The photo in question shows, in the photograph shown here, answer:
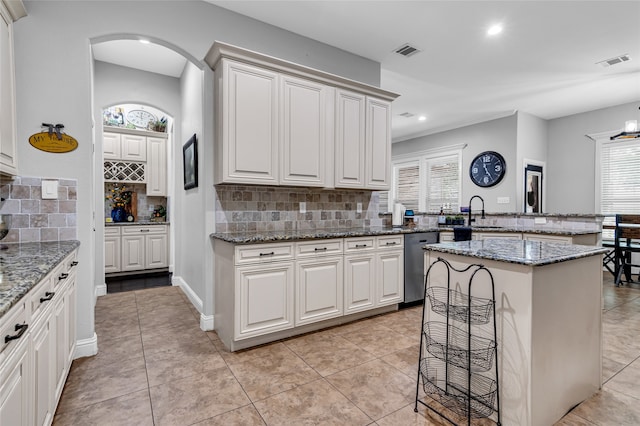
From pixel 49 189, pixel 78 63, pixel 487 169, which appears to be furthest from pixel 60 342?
pixel 487 169

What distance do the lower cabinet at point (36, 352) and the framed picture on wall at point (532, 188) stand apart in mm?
6815

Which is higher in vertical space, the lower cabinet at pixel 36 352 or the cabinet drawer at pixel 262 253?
the cabinet drawer at pixel 262 253

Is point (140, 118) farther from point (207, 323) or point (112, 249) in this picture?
point (207, 323)

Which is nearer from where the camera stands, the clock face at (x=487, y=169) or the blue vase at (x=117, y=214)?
the blue vase at (x=117, y=214)

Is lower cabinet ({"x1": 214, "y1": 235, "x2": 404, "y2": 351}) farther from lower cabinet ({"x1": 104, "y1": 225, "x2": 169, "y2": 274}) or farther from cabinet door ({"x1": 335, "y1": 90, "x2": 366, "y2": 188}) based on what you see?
lower cabinet ({"x1": 104, "y1": 225, "x2": 169, "y2": 274})

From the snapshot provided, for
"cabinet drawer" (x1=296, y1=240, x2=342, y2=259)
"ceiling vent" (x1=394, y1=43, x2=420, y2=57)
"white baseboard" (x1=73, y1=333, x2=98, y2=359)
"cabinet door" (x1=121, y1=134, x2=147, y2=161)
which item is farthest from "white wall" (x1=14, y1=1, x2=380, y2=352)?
"cabinet door" (x1=121, y1=134, x2=147, y2=161)

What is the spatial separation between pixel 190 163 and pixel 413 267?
2825 mm

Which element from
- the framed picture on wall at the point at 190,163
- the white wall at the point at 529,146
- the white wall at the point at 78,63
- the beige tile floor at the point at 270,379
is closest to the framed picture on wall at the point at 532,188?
the white wall at the point at 529,146

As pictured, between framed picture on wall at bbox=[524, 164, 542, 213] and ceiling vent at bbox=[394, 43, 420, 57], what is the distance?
3.64 metres

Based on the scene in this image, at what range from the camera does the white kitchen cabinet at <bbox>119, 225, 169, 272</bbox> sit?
511 cm

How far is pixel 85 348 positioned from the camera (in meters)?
2.44

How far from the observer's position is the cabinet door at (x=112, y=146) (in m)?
5.21

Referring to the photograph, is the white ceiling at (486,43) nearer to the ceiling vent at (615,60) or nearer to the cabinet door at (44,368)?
the ceiling vent at (615,60)

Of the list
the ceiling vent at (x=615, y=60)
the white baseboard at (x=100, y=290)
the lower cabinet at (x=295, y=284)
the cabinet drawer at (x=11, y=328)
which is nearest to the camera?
the cabinet drawer at (x=11, y=328)
